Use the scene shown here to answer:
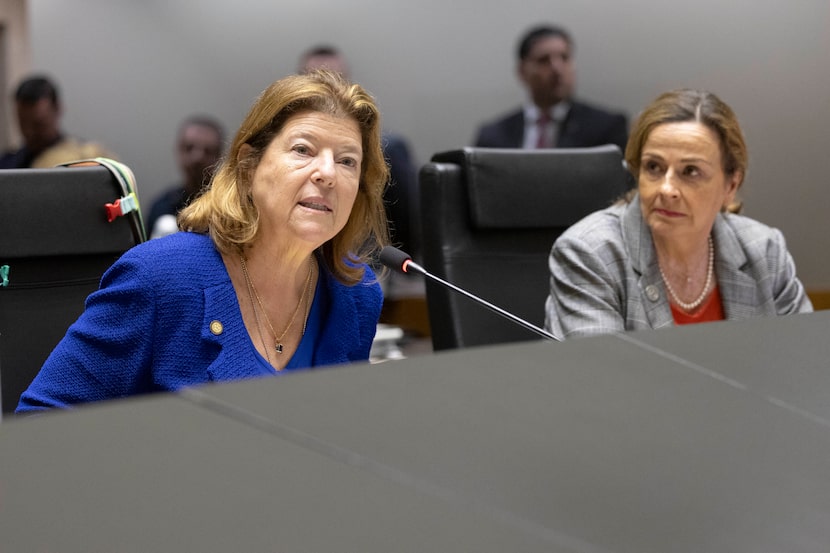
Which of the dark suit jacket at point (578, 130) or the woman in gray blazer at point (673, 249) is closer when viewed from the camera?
the woman in gray blazer at point (673, 249)

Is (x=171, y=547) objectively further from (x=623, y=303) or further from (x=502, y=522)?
(x=623, y=303)

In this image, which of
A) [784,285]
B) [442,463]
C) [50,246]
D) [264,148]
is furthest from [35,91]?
[442,463]

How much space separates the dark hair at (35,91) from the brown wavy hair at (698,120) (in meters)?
2.97

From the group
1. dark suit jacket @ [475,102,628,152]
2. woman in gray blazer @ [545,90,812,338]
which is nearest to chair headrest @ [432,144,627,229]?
woman in gray blazer @ [545,90,812,338]

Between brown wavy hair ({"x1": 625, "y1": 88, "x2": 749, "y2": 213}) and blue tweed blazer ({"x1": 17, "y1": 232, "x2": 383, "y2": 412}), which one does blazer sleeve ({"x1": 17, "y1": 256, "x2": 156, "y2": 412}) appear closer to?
blue tweed blazer ({"x1": 17, "y1": 232, "x2": 383, "y2": 412})

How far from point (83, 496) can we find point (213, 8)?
16.8ft

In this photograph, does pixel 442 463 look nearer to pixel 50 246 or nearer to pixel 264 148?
pixel 264 148

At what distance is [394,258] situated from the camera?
5.38 ft

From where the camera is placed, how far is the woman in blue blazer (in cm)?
151

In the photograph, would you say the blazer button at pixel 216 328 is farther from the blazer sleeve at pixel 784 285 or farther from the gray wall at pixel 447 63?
the gray wall at pixel 447 63

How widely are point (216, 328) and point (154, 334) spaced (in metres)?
0.09

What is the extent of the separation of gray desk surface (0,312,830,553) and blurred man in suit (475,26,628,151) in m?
3.31

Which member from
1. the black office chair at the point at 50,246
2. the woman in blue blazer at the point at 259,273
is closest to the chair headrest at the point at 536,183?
the woman in blue blazer at the point at 259,273

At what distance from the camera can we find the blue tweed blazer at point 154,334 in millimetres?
1469
